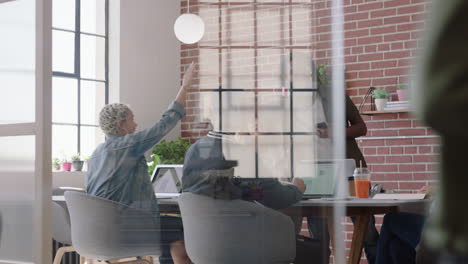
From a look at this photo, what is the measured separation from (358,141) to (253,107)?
1.18 feet

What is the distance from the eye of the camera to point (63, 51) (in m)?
2.81

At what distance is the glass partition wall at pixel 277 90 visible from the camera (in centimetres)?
221

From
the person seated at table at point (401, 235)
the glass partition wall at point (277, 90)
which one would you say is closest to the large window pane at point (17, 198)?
the glass partition wall at point (277, 90)

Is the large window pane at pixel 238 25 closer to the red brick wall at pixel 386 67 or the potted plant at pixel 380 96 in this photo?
the red brick wall at pixel 386 67

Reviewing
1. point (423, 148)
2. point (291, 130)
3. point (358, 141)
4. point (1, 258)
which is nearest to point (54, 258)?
point (1, 258)

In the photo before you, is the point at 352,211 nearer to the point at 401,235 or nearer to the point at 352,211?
the point at 352,211

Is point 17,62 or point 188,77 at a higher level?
point 17,62

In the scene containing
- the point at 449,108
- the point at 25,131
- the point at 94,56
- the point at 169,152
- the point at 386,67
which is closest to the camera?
the point at 449,108

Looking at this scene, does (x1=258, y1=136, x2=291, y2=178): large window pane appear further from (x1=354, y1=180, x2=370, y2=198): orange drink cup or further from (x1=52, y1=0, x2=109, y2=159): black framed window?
(x1=52, y1=0, x2=109, y2=159): black framed window

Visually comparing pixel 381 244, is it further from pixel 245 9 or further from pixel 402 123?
pixel 245 9

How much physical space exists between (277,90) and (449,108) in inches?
66.7

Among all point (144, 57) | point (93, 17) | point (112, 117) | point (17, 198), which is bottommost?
point (17, 198)

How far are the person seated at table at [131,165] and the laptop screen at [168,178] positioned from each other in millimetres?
77

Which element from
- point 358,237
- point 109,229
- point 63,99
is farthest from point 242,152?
point 63,99
